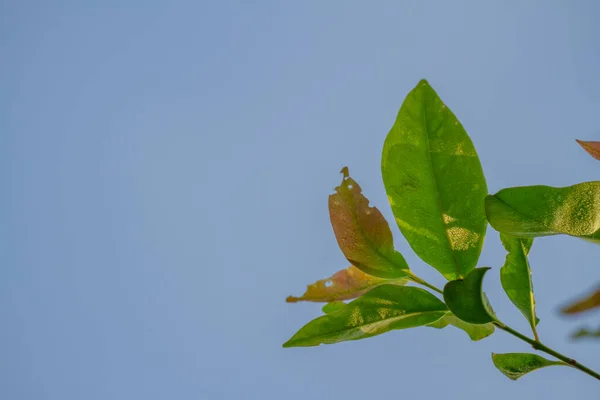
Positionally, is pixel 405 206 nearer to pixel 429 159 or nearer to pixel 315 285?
pixel 429 159

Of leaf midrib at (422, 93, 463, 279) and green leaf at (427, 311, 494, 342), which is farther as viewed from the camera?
green leaf at (427, 311, 494, 342)

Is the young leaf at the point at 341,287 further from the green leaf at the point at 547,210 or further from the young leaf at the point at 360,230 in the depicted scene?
the green leaf at the point at 547,210

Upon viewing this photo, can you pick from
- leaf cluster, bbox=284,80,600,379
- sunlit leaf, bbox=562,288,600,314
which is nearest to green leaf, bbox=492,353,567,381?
leaf cluster, bbox=284,80,600,379

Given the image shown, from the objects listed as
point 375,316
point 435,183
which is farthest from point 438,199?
point 375,316

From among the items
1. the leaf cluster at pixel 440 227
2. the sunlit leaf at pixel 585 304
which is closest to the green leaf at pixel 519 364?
the leaf cluster at pixel 440 227

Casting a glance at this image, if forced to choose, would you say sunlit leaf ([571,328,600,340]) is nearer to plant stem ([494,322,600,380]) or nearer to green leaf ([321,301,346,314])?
plant stem ([494,322,600,380])

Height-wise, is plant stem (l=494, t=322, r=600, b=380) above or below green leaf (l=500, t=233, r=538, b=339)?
below

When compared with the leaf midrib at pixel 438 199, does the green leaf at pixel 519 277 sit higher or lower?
lower
